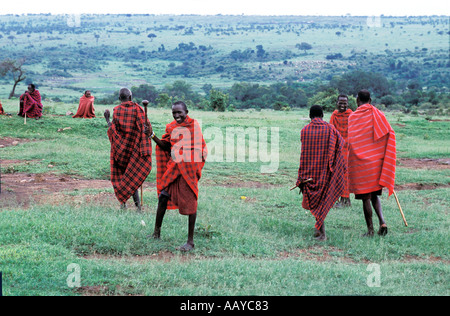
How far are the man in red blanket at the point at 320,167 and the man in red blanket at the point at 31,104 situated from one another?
47.3ft

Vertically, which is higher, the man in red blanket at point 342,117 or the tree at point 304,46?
the man in red blanket at point 342,117

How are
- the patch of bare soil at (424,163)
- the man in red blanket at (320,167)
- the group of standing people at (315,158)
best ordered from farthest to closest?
the patch of bare soil at (424,163) → the man in red blanket at (320,167) → the group of standing people at (315,158)

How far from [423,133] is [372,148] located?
17.2m

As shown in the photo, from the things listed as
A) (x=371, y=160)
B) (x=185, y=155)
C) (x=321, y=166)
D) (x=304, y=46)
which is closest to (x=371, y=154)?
(x=371, y=160)

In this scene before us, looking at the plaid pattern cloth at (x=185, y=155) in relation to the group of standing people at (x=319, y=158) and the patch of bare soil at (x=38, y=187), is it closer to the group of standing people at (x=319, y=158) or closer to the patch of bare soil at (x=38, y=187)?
the group of standing people at (x=319, y=158)

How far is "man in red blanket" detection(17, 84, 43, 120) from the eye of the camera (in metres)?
20.0

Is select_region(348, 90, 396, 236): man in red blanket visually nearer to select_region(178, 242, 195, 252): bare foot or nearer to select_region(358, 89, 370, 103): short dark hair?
select_region(358, 89, 370, 103): short dark hair

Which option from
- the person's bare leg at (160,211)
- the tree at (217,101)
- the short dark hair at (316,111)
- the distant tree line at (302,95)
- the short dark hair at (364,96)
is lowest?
the distant tree line at (302,95)

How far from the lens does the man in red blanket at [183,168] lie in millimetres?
7031

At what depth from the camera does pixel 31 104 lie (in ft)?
65.7

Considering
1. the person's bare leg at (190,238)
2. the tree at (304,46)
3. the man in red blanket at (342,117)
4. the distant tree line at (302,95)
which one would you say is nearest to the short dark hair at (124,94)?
the person's bare leg at (190,238)

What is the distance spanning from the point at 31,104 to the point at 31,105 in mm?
42

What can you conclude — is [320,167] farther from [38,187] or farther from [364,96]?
[38,187]
